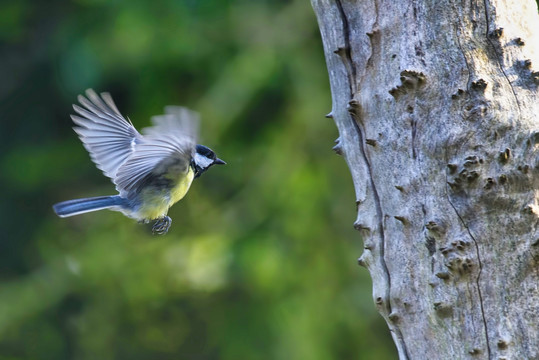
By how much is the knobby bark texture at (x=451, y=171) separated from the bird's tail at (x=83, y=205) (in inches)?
46.6

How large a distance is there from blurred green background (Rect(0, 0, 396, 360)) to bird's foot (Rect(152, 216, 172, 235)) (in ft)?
7.87

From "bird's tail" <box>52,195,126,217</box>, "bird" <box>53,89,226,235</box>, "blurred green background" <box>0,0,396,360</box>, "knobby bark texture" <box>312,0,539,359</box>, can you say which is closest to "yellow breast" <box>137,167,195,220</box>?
"bird" <box>53,89,226,235</box>

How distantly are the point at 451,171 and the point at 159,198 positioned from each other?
138cm

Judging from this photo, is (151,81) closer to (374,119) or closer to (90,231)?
(90,231)

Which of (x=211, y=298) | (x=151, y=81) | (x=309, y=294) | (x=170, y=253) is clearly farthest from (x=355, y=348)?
(x=151, y=81)

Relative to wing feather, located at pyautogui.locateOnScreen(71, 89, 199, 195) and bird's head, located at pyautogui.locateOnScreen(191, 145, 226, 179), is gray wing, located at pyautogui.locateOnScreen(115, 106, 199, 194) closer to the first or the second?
wing feather, located at pyautogui.locateOnScreen(71, 89, 199, 195)

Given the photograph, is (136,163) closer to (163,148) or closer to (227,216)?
(163,148)

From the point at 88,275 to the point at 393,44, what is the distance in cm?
453

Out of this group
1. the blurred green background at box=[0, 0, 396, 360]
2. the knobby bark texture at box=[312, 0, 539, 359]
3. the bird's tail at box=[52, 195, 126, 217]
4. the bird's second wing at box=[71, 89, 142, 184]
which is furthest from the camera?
the blurred green background at box=[0, 0, 396, 360]

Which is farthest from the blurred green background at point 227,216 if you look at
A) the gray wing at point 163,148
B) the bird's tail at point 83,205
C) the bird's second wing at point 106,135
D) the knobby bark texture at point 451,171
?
the knobby bark texture at point 451,171

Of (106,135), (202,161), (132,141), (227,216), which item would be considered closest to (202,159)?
(202,161)

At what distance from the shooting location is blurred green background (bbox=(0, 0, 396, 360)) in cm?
553

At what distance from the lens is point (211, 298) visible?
19.7 feet

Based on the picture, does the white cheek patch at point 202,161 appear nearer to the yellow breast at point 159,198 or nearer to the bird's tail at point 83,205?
the yellow breast at point 159,198
